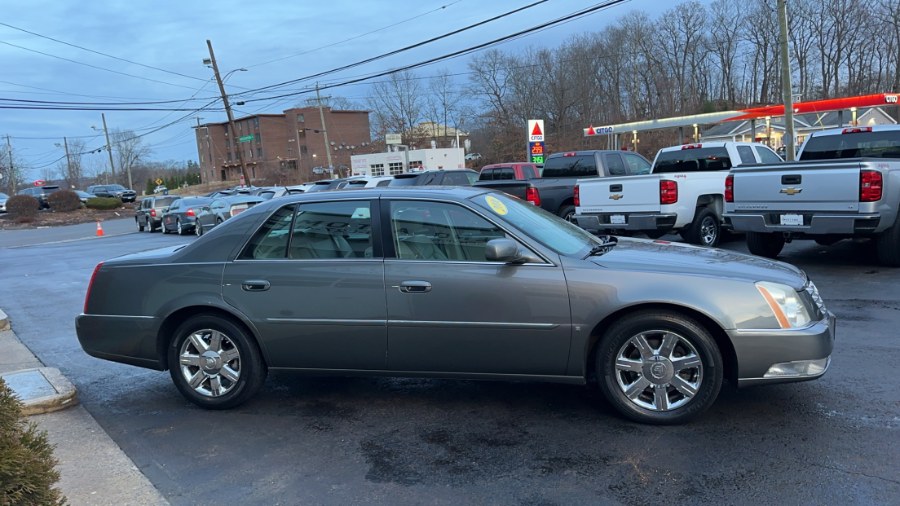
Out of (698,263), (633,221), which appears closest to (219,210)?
(633,221)

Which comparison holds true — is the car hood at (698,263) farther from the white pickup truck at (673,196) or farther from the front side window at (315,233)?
the white pickup truck at (673,196)

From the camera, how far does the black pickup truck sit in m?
14.1

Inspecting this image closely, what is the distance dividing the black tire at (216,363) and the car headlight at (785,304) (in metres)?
3.47

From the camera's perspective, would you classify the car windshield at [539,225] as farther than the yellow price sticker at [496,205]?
No

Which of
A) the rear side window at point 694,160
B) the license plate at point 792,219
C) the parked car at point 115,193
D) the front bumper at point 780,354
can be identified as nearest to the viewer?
the front bumper at point 780,354


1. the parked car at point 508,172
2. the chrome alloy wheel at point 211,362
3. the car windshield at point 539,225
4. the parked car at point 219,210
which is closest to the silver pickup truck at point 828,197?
the car windshield at point 539,225

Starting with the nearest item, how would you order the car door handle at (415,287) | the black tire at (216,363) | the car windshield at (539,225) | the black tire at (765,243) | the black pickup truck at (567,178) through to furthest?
the car door handle at (415,287), the car windshield at (539,225), the black tire at (216,363), the black tire at (765,243), the black pickup truck at (567,178)

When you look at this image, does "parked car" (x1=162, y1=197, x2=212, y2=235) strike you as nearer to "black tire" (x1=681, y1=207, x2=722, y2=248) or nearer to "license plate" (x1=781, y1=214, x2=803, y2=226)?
"black tire" (x1=681, y1=207, x2=722, y2=248)

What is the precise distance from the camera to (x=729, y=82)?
3049 inches

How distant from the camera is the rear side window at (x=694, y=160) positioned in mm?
11852

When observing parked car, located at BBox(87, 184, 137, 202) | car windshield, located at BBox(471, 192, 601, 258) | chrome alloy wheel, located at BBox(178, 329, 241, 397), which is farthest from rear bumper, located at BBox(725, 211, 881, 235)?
parked car, located at BBox(87, 184, 137, 202)

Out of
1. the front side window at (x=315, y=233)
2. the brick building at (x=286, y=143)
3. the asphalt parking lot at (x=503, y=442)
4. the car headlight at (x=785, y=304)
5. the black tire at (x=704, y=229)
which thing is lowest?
the asphalt parking lot at (x=503, y=442)

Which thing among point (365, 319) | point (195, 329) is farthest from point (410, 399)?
point (195, 329)

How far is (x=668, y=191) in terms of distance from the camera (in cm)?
1116
